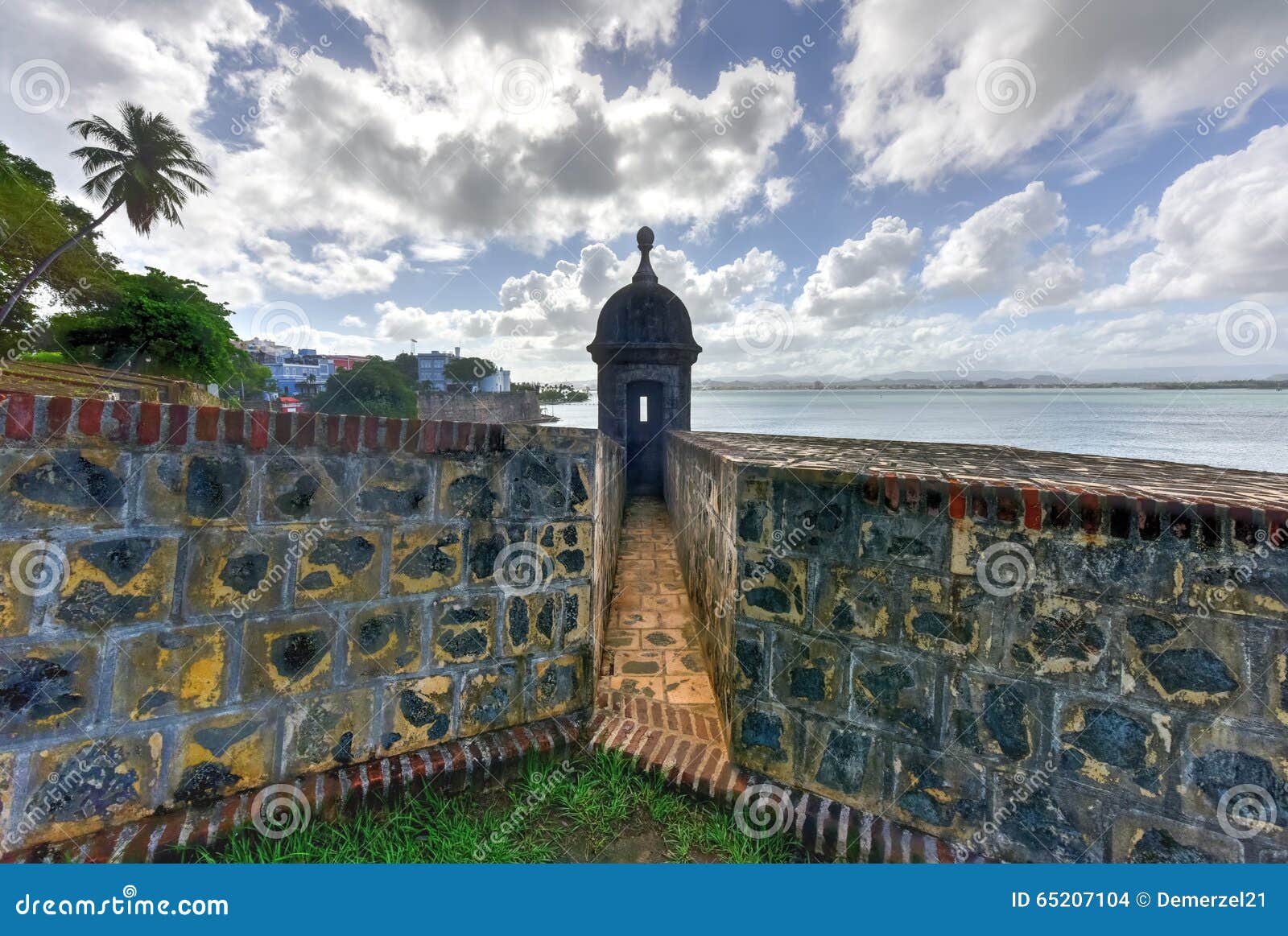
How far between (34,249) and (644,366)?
23.1m

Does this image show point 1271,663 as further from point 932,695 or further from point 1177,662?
point 932,695

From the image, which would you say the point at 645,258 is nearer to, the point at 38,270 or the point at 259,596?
the point at 259,596

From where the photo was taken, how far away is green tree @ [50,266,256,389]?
20656 millimetres

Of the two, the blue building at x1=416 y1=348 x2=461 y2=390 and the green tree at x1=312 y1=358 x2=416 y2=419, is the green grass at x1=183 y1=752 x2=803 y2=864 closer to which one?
the green tree at x1=312 y1=358 x2=416 y2=419

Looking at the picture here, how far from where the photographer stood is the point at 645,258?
12039mm

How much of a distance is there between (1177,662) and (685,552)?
13.4ft

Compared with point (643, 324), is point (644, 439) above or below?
below

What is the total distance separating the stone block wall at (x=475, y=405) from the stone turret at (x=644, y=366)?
112 feet

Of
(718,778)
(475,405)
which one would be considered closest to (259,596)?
(718,778)

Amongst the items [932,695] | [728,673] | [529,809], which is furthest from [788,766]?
[529,809]

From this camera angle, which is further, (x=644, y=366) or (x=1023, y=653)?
(x=644, y=366)

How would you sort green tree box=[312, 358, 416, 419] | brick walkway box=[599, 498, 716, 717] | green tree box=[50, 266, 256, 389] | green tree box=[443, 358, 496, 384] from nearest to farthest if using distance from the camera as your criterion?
brick walkway box=[599, 498, 716, 717], green tree box=[50, 266, 256, 389], green tree box=[312, 358, 416, 419], green tree box=[443, 358, 496, 384]

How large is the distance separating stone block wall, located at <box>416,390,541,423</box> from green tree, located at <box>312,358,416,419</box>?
152cm

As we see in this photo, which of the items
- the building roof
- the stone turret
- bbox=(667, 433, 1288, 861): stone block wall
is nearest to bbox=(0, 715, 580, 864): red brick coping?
bbox=(667, 433, 1288, 861): stone block wall
